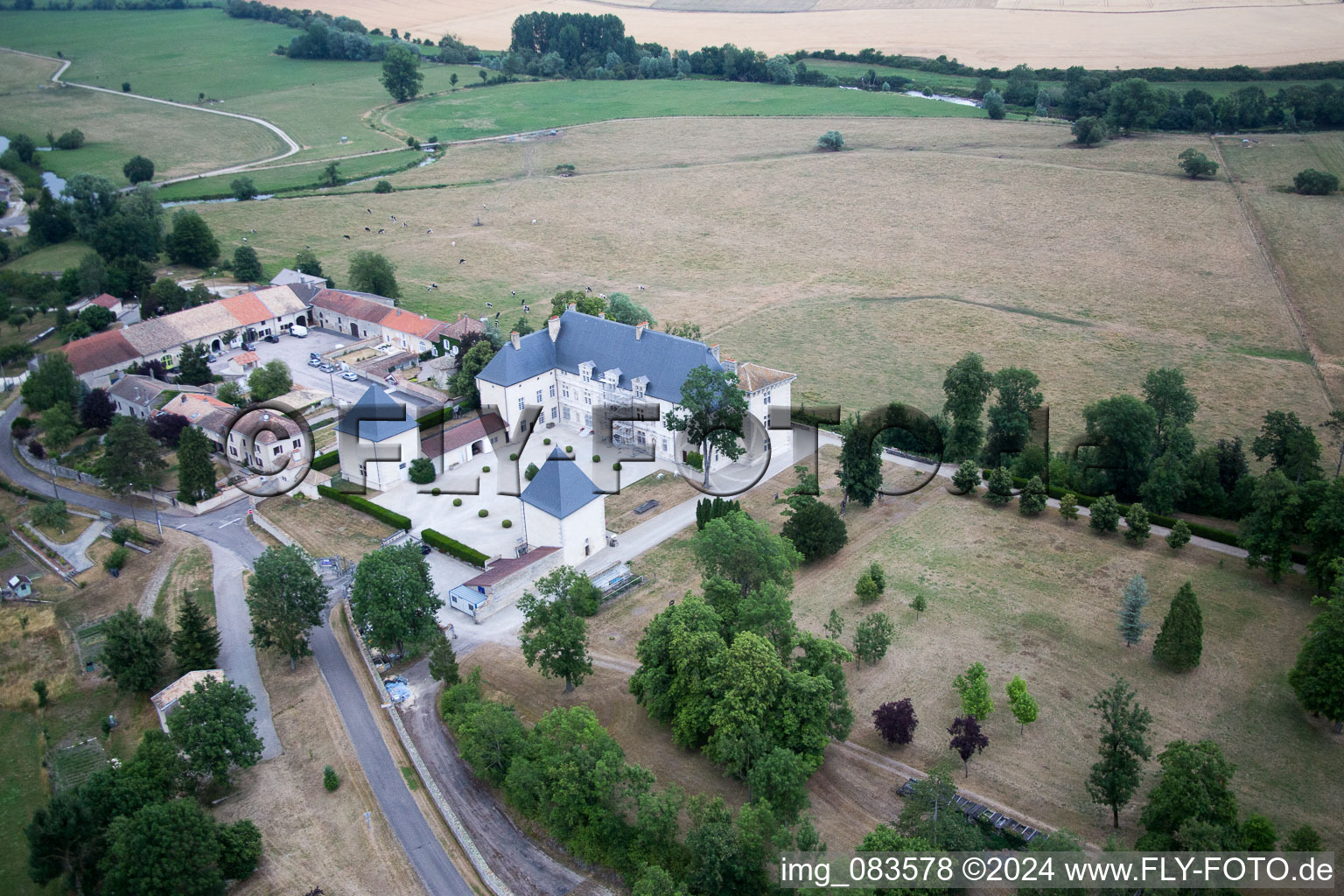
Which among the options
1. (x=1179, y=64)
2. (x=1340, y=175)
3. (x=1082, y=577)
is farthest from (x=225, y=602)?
(x=1179, y=64)

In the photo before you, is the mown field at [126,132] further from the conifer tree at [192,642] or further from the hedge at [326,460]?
the conifer tree at [192,642]

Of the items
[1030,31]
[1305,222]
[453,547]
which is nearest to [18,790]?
[453,547]

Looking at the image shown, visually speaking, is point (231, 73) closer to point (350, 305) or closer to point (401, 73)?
point (401, 73)

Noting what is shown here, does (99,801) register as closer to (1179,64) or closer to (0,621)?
(0,621)

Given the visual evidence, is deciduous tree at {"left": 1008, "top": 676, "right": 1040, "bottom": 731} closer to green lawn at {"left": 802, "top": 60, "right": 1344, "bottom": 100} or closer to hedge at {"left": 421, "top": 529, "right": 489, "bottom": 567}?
hedge at {"left": 421, "top": 529, "right": 489, "bottom": 567}

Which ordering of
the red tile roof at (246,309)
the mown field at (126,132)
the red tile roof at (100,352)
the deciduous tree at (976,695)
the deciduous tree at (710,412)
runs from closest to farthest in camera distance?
the deciduous tree at (976,695) → the deciduous tree at (710,412) → the red tile roof at (100,352) → the red tile roof at (246,309) → the mown field at (126,132)

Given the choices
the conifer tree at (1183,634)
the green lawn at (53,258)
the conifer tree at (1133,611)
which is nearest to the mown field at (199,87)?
the green lawn at (53,258)

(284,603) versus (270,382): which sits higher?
(270,382)
